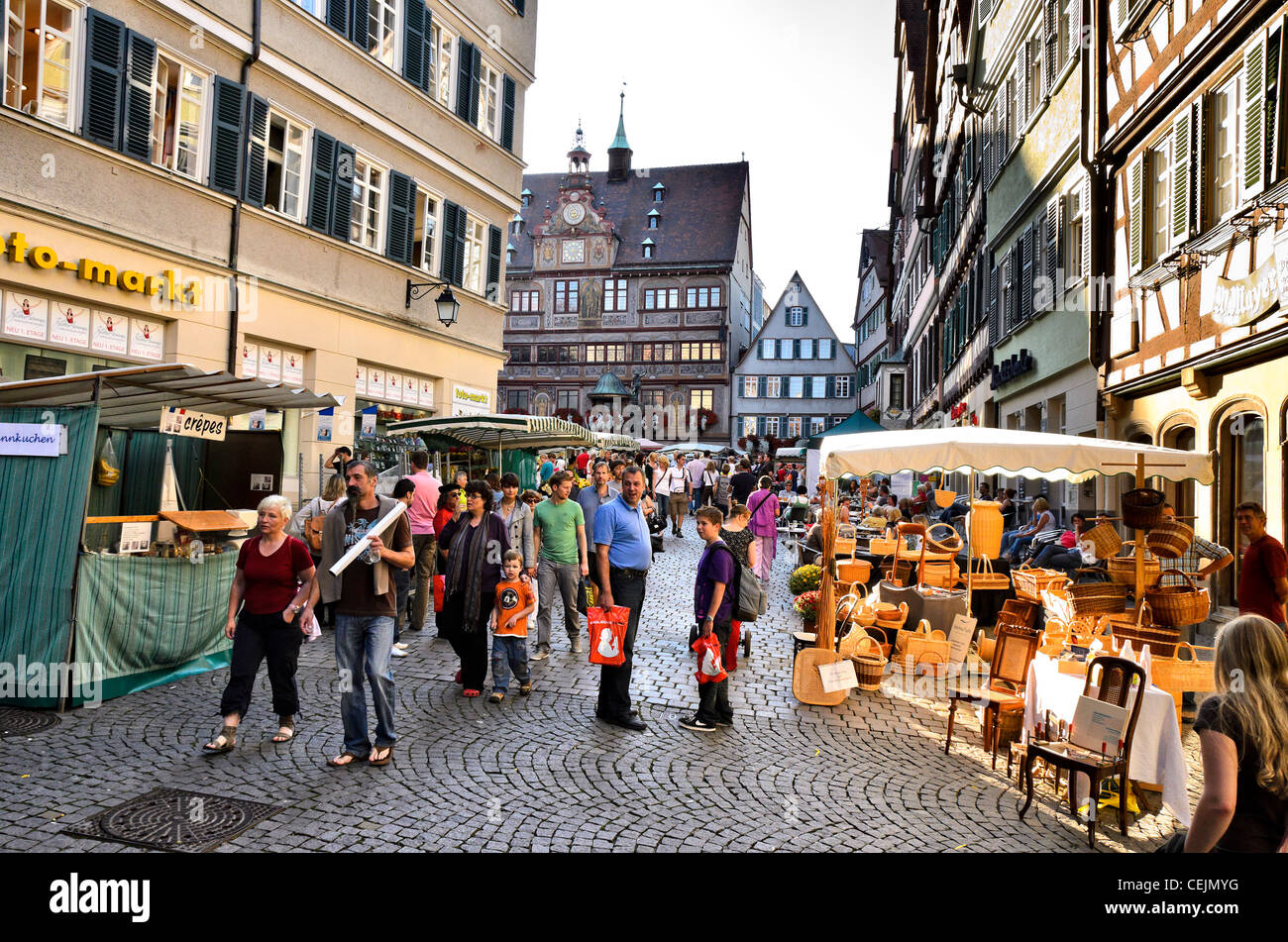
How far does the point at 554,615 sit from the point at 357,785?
247 inches

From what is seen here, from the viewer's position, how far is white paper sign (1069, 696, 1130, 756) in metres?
4.89

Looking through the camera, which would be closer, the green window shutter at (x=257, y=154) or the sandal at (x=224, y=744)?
the sandal at (x=224, y=744)

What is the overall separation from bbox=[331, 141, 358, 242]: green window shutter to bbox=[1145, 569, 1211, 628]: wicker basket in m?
13.7

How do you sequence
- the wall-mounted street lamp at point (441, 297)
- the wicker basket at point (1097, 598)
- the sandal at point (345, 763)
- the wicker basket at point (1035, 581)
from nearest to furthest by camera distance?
1. the sandal at point (345, 763)
2. the wicker basket at point (1097, 598)
3. the wicker basket at point (1035, 581)
4. the wall-mounted street lamp at point (441, 297)

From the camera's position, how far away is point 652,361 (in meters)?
56.8

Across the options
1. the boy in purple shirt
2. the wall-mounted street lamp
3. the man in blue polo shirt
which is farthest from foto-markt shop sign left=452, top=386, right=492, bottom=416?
the boy in purple shirt

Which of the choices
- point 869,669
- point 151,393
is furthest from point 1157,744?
point 151,393

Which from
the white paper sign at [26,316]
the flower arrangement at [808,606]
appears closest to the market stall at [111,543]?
the white paper sign at [26,316]

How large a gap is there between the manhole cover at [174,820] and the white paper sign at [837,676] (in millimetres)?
4406

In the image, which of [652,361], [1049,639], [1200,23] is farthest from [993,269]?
[652,361]

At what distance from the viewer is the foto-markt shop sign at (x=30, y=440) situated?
6.69 meters

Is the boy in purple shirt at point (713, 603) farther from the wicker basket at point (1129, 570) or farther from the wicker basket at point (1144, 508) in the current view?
the wicker basket at point (1129, 570)

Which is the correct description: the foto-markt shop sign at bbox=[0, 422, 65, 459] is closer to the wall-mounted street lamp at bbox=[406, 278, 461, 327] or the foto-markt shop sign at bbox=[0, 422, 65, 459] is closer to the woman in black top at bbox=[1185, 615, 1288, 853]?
the woman in black top at bbox=[1185, 615, 1288, 853]

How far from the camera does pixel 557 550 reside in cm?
905
